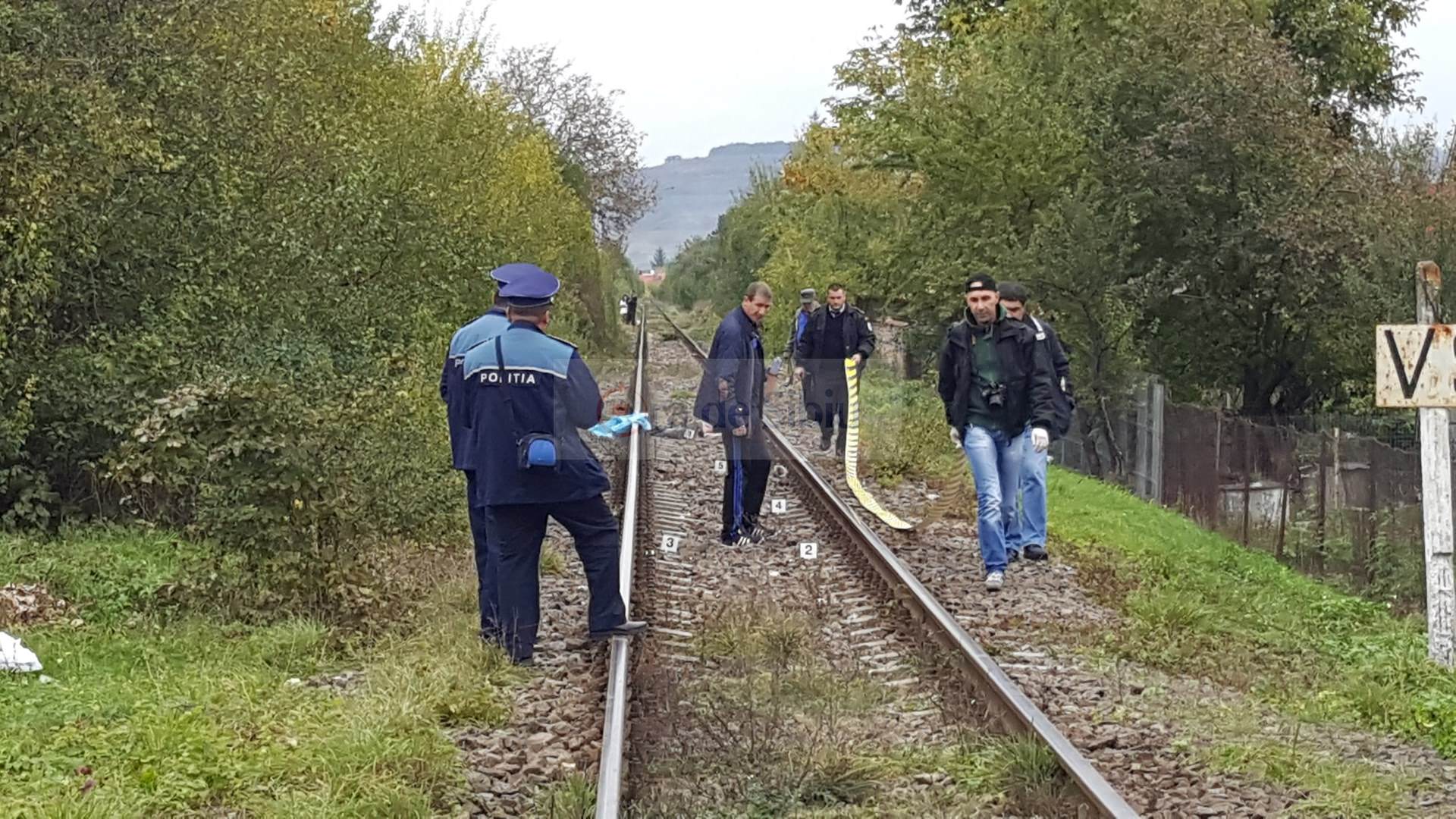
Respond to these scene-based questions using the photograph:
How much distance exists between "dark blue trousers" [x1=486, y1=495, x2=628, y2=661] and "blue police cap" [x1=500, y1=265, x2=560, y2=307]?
3.28 ft

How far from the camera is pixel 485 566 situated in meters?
8.72

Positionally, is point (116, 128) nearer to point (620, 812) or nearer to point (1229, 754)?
point (620, 812)

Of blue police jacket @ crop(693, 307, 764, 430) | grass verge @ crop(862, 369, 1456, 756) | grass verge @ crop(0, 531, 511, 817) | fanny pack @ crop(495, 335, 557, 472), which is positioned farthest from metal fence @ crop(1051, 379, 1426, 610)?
grass verge @ crop(0, 531, 511, 817)

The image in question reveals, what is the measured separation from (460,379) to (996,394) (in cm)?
399

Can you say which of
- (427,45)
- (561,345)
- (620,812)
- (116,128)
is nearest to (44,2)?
(116,128)

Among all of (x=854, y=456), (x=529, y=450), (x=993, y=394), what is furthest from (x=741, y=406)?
(x=529, y=450)

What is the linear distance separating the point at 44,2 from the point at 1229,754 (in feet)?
31.8

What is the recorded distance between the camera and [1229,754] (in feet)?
21.4

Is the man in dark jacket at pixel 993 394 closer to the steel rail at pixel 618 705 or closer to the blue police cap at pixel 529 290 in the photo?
the steel rail at pixel 618 705

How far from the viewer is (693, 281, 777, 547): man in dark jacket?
11672 mm

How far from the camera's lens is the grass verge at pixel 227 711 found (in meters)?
5.79

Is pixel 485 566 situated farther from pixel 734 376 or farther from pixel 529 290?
pixel 734 376

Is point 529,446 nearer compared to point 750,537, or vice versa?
point 529,446

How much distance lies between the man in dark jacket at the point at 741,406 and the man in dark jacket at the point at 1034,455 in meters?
1.77
